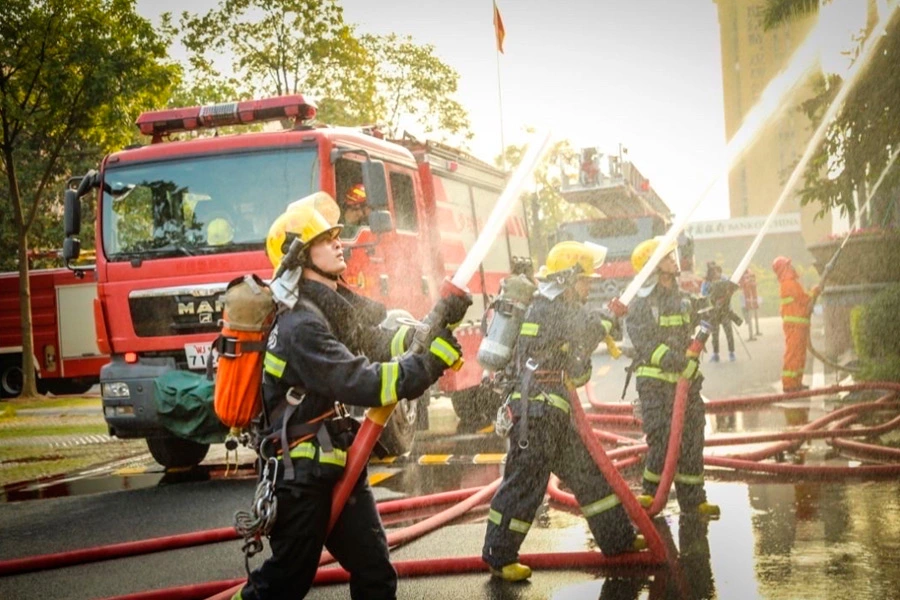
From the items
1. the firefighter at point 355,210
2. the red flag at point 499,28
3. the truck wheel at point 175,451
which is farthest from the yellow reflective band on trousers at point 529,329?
the red flag at point 499,28

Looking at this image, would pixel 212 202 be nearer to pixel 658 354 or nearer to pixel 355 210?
pixel 355 210

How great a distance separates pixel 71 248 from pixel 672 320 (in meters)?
4.83

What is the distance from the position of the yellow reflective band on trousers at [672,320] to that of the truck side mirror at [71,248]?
4762 millimetres

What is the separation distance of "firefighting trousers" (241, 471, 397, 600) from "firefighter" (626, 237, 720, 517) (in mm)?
2806

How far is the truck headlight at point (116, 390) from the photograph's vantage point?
7793 mm

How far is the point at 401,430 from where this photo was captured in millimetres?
8508

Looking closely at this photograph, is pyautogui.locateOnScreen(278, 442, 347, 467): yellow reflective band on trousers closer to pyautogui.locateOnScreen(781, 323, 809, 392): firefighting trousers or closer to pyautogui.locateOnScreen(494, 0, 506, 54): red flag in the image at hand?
pyautogui.locateOnScreen(494, 0, 506, 54): red flag

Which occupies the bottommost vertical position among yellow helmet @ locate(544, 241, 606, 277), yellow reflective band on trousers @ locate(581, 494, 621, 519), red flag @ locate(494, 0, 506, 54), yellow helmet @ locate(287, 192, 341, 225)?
yellow reflective band on trousers @ locate(581, 494, 621, 519)

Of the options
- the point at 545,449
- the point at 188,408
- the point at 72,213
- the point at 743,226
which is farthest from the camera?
the point at 743,226

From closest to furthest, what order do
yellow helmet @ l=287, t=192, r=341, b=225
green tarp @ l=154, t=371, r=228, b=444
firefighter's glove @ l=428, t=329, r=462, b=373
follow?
1. firefighter's glove @ l=428, t=329, r=462, b=373
2. yellow helmet @ l=287, t=192, r=341, b=225
3. green tarp @ l=154, t=371, r=228, b=444

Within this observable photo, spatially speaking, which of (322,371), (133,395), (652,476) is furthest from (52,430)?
(322,371)

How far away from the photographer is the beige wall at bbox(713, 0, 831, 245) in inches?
614

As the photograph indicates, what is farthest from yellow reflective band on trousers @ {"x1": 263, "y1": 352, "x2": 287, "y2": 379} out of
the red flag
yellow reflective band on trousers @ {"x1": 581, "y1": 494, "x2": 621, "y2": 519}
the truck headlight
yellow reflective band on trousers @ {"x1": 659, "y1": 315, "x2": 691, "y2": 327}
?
the red flag

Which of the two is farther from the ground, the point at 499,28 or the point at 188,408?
the point at 499,28
